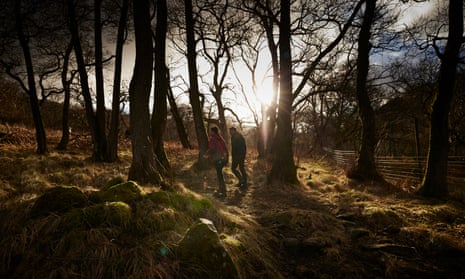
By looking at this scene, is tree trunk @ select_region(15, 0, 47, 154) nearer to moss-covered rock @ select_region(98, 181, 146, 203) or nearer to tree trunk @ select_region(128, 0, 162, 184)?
tree trunk @ select_region(128, 0, 162, 184)

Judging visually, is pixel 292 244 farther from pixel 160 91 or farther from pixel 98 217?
pixel 160 91

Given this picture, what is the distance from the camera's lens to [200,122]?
31.0 ft

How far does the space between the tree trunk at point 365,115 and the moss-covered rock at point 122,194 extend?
24.9ft

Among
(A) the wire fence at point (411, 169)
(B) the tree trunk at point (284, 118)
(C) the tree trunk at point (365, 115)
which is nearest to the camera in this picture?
(B) the tree trunk at point (284, 118)

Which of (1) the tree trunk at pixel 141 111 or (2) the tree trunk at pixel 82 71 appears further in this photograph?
(2) the tree trunk at pixel 82 71

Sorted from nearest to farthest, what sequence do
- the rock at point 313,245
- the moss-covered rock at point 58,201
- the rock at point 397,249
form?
1. the moss-covered rock at point 58,201
2. the rock at point 397,249
3. the rock at point 313,245

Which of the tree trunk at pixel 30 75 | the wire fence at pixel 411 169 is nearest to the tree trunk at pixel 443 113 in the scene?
the wire fence at pixel 411 169

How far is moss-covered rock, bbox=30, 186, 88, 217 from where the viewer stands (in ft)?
8.84

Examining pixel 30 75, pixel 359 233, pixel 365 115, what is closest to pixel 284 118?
pixel 365 115

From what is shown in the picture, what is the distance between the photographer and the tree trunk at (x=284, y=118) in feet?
23.6

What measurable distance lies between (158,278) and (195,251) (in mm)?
421

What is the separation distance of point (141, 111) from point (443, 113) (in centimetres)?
765

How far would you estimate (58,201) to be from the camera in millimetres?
2805

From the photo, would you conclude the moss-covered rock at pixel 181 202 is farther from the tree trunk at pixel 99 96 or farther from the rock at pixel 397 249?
the tree trunk at pixel 99 96
